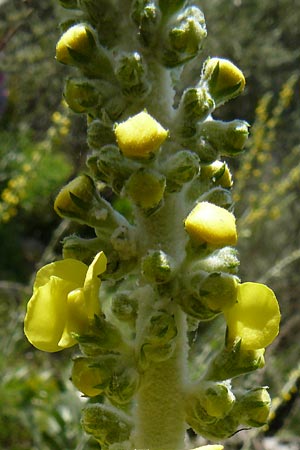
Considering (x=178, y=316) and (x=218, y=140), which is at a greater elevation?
(x=218, y=140)

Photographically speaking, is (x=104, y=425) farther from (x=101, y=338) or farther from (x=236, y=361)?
(x=236, y=361)

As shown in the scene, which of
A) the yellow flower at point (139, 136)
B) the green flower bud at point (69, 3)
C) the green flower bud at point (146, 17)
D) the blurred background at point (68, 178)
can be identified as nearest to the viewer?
the yellow flower at point (139, 136)

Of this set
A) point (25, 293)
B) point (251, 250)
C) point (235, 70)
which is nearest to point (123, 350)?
point (235, 70)

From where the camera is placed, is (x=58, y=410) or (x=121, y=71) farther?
(x=58, y=410)

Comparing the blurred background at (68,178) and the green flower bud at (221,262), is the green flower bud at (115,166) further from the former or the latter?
the blurred background at (68,178)

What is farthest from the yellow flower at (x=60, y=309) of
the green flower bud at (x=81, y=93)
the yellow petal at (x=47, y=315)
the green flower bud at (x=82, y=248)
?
the green flower bud at (x=81, y=93)

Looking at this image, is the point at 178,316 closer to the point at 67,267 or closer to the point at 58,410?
the point at 67,267

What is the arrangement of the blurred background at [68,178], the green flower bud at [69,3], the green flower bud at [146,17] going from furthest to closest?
the blurred background at [68,178] → the green flower bud at [69,3] → the green flower bud at [146,17]
